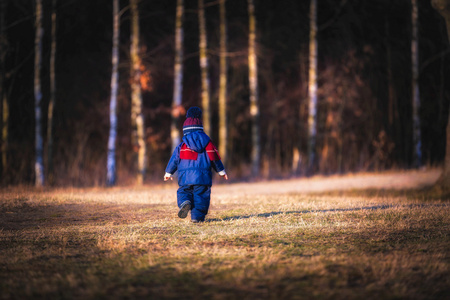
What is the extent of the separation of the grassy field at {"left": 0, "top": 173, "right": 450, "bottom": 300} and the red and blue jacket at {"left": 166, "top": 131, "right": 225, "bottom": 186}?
0.78 metres

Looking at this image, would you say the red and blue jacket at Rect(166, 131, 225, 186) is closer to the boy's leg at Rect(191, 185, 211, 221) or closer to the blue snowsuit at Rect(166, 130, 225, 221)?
the blue snowsuit at Rect(166, 130, 225, 221)

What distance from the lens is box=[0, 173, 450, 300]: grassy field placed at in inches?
200

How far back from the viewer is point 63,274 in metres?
5.68

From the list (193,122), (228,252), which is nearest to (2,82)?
(193,122)

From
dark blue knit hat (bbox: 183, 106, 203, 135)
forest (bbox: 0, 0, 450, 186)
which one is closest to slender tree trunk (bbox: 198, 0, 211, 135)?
forest (bbox: 0, 0, 450, 186)

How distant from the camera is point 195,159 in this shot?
362 inches

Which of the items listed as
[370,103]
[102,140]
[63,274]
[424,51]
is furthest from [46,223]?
[424,51]

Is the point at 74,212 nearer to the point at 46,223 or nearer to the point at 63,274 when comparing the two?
the point at 46,223

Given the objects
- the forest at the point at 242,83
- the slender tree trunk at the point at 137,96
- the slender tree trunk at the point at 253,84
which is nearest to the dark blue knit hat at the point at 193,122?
the forest at the point at 242,83

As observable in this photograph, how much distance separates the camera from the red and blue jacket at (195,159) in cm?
914

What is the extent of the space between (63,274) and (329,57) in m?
26.8

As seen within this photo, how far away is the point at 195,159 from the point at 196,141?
0.30 meters

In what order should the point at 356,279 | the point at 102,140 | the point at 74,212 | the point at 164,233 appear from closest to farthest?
the point at 356,279 → the point at 164,233 → the point at 74,212 → the point at 102,140

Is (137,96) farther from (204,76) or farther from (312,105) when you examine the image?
(312,105)
